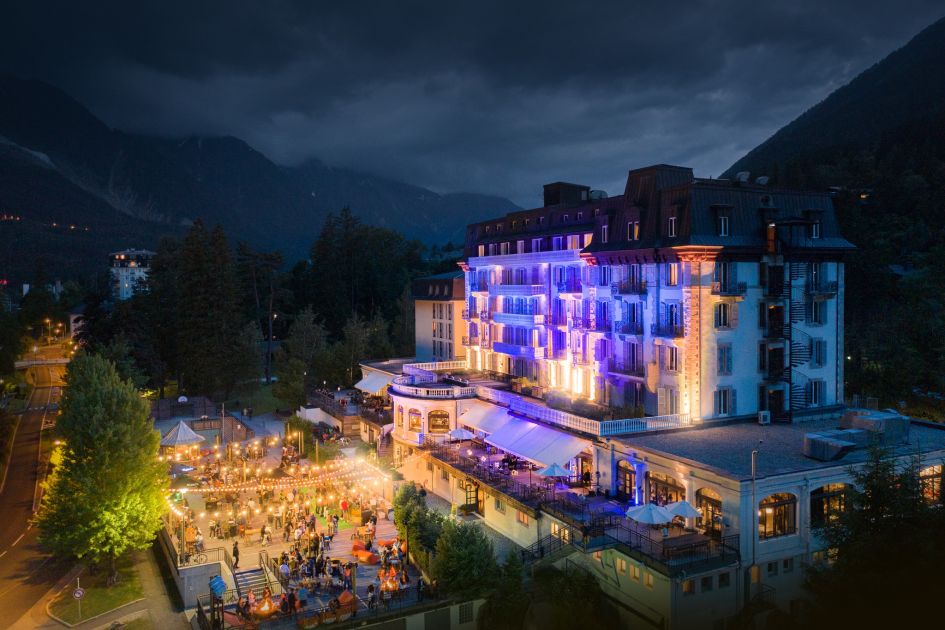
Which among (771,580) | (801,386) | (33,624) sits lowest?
(33,624)

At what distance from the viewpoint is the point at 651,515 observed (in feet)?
91.9

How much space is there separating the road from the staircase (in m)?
9.80

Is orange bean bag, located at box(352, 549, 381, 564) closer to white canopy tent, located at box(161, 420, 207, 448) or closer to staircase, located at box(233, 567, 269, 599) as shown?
staircase, located at box(233, 567, 269, 599)

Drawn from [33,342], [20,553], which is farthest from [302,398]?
[33,342]

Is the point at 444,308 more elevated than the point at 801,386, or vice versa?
the point at 444,308

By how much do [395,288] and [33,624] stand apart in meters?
80.5

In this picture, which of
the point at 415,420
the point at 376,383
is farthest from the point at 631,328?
the point at 376,383

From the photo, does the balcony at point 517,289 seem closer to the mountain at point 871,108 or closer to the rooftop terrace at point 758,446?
the rooftop terrace at point 758,446

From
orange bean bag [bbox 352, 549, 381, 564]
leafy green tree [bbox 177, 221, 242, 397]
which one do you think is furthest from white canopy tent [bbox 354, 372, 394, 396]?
orange bean bag [bbox 352, 549, 381, 564]

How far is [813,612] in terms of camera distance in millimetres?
23188

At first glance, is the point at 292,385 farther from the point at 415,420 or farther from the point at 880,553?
the point at 880,553

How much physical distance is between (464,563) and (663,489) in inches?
402

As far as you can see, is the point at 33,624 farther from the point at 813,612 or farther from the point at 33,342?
the point at 33,342

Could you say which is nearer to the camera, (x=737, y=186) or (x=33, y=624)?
(x=33, y=624)
